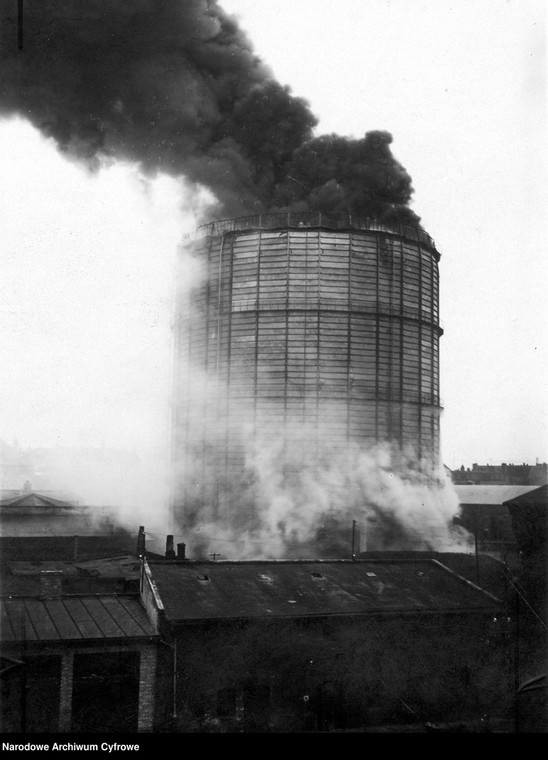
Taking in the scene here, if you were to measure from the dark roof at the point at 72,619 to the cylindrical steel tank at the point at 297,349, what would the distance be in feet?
28.3

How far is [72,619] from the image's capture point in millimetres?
13266

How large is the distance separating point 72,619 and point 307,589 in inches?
188

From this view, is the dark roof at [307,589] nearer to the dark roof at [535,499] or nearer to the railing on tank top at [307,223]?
the dark roof at [535,499]

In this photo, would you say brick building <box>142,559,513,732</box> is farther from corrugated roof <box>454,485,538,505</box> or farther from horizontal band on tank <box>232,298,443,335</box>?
corrugated roof <box>454,485,538,505</box>

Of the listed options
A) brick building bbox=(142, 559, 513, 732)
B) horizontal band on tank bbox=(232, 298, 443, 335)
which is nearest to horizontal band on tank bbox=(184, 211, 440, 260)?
horizontal band on tank bbox=(232, 298, 443, 335)

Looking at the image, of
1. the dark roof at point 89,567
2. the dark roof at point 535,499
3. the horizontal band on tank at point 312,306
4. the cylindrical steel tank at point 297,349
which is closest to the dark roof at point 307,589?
the dark roof at point 535,499

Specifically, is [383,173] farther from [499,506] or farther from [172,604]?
[499,506]

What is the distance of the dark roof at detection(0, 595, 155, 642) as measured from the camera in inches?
492

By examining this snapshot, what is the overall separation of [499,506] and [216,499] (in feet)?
67.5

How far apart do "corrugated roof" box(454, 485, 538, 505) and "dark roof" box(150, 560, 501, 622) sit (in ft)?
75.4

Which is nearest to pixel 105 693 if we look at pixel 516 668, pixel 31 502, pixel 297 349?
pixel 516 668

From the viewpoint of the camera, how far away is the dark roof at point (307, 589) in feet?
46.3

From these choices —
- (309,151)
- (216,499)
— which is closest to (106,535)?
(216,499)

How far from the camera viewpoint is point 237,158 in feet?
74.0
